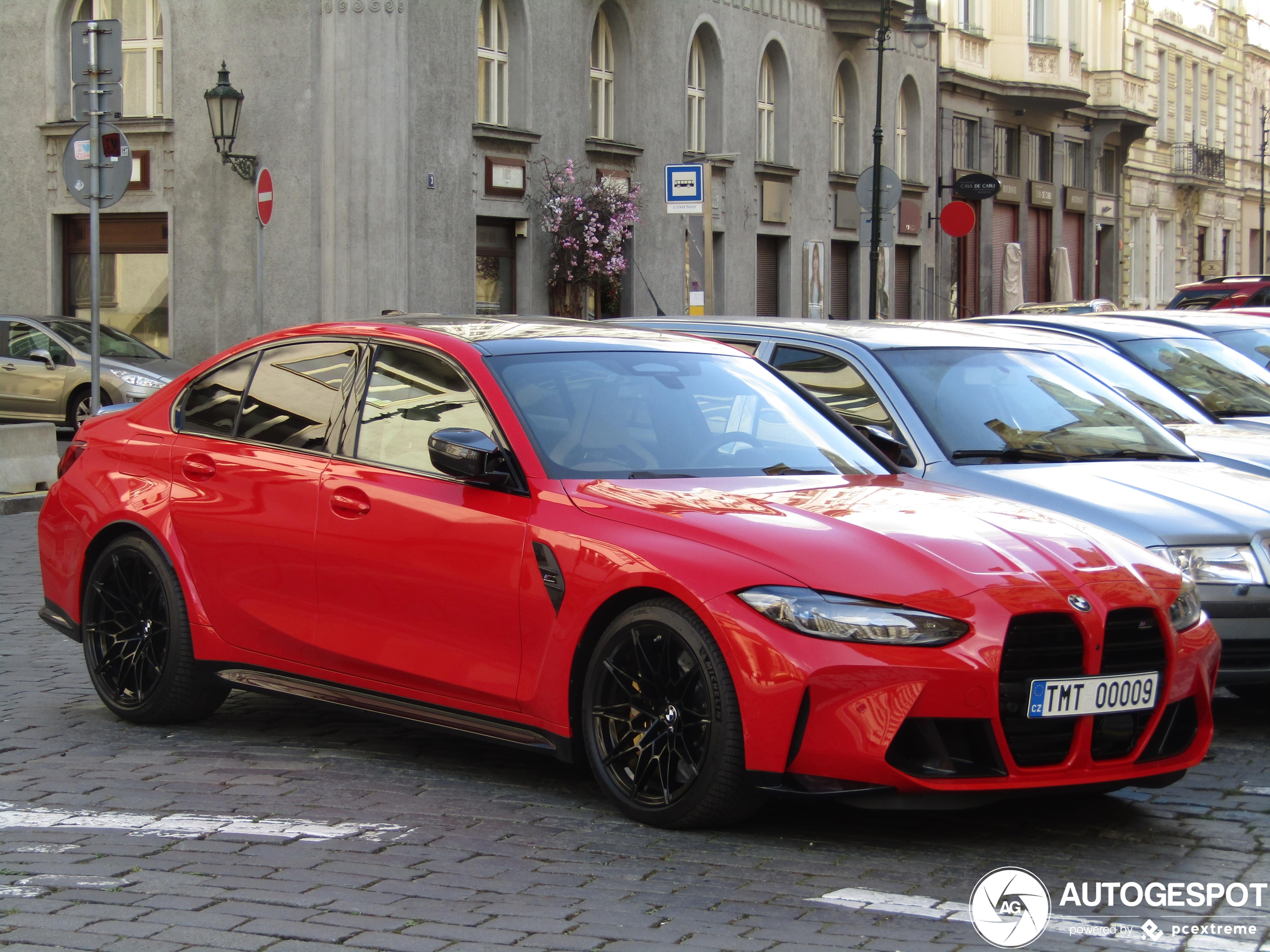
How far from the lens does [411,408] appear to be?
613 centimetres

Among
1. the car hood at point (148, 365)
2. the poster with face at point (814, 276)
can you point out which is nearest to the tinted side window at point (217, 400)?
the car hood at point (148, 365)

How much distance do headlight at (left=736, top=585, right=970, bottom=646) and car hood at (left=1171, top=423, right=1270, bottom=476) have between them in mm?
4263

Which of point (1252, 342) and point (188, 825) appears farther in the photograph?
point (1252, 342)

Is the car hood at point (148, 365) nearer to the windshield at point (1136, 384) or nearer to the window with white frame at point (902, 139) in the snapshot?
the windshield at point (1136, 384)

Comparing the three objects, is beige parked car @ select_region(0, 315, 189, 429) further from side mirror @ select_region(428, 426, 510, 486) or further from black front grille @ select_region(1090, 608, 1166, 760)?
black front grille @ select_region(1090, 608, 1166, 760)

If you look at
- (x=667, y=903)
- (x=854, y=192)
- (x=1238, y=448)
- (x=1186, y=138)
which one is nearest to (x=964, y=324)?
(x=1238, y=448)

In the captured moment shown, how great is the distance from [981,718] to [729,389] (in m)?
1.89

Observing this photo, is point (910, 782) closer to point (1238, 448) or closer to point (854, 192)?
point (1238, 448)

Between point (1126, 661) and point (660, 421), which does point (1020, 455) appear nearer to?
point (660, 421)

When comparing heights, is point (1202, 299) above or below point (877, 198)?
below

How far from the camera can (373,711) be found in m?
5.95

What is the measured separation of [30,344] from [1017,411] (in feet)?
52.8

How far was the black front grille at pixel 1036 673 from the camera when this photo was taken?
487 centimetres

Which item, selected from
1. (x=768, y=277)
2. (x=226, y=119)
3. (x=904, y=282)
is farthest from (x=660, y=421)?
(x=904, y=282)
